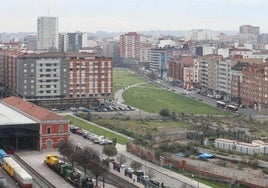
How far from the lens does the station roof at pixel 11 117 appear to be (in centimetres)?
2716

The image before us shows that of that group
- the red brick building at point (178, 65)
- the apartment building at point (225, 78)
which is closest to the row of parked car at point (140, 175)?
the apartment building at point (225, 78)

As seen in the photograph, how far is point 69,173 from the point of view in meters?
21.3

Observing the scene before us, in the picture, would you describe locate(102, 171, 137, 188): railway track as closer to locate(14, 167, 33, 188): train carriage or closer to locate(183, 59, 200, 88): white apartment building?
locate(14, 167, 33, 188): train carriage

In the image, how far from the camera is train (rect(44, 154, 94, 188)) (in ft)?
65.3

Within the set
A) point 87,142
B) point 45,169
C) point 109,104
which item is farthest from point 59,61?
point 45,169

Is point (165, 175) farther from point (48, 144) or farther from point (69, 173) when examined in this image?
point (48, 144)

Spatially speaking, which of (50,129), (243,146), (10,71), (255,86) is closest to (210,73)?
(255,86)

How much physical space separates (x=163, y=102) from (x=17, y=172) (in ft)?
87.5

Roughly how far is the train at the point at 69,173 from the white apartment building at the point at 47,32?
9076 centimetres

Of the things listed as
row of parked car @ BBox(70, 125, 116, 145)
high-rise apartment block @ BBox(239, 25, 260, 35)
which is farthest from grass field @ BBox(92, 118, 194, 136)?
high-rise apartment block @ BBox(239, 25, 260, 35)

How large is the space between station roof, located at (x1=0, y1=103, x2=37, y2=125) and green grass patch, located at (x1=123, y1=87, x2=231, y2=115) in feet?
42.5

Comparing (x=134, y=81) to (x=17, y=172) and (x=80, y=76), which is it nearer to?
(x=80, y=76)

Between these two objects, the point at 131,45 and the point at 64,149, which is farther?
the point at 131,45

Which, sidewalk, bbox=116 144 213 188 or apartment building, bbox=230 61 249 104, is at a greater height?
apartment building, bbox=230 61 249 104
